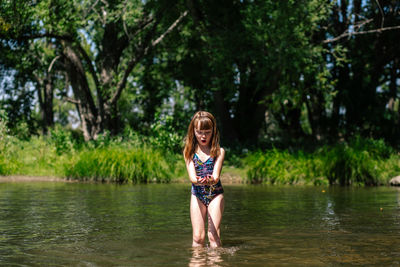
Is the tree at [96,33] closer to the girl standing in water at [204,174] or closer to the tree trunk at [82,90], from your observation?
the tree trunk at [82,90]

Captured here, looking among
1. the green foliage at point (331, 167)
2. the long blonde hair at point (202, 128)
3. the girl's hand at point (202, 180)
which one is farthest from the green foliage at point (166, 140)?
the girl's hand at point (202, 180)

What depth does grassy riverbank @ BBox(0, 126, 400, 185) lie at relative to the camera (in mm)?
16453

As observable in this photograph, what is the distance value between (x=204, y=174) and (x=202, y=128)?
56 cm

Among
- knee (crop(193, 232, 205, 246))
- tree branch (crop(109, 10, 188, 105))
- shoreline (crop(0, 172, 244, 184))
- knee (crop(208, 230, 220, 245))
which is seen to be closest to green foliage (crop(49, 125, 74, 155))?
shoreline (crop(0, 172, 244, 184))

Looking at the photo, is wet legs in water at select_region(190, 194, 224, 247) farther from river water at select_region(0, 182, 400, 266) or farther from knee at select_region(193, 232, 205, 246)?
river water at select_region(0, 182, 400, 266)

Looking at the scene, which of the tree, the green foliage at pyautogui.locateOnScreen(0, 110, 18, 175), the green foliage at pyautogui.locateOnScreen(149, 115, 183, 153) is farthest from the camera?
the tree

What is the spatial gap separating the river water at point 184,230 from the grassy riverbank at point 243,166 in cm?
388

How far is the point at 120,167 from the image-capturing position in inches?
667

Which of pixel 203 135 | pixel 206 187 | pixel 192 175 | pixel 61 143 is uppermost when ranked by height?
pixel 61 143

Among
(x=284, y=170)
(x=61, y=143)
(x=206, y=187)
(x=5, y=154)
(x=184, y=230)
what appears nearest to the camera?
(x=206, y=187)

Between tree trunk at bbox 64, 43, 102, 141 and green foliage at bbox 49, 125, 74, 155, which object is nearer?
green foliage at bbox 49, 125, 74, 155

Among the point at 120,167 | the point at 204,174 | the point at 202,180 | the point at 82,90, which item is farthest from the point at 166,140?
the point at 202,180

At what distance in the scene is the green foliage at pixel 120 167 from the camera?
16984mm

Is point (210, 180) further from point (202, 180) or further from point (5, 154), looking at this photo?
point (5, 154)
